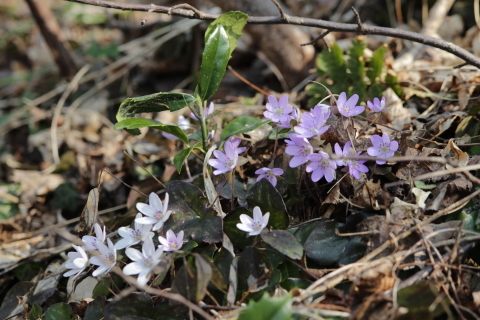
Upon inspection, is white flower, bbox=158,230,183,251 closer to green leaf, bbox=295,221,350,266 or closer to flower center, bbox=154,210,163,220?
flower center, bbox=154,210,163,220

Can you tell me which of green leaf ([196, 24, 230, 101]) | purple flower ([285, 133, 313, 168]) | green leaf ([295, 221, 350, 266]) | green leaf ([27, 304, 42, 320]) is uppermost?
green leaf ([196, 24, 230, 101])

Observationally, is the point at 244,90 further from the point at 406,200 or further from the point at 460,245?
the point at 460,245

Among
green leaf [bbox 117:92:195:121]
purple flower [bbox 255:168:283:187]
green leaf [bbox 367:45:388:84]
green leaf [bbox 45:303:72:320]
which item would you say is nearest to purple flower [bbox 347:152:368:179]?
purple flower [bbox 255:168:283:187]

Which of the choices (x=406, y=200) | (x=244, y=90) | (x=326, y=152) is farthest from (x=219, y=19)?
(x=244, y=90)

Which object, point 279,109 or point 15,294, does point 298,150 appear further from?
Result: point 15,294

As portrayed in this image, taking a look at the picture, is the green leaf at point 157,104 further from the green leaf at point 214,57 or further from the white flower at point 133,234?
the white flower at point 133,234

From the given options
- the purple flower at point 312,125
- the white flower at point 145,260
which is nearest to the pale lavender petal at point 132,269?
the white flower at point 145,260
